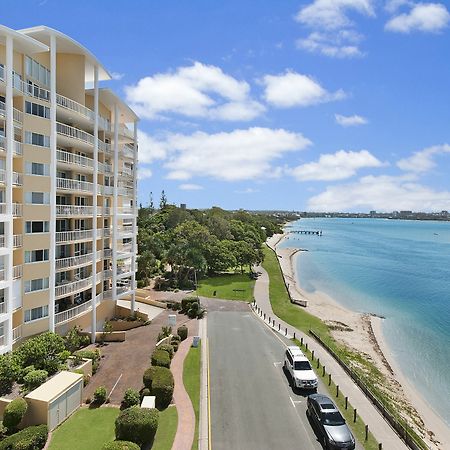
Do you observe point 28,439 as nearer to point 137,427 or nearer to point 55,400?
point 55,400

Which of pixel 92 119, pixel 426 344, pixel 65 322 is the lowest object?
pixel 426 344

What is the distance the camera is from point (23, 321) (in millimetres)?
28984

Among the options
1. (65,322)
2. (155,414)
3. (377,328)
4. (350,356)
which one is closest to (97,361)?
(65,322)

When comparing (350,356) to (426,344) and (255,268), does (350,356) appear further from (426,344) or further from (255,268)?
(255,268)

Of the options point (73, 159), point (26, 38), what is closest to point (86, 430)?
point (73, 159)

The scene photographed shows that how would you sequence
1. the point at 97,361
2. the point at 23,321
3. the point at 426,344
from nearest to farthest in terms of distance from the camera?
the point at 23,321 → the point at 97,361 → the point at 426,344

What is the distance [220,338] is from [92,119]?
25.1m

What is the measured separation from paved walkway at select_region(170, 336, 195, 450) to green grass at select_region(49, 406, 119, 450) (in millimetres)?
3720

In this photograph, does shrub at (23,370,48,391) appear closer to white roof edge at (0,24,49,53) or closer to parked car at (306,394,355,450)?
parked car at (306,394,355,450)

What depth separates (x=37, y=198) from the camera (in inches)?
1181

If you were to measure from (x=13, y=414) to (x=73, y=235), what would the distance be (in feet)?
55.7

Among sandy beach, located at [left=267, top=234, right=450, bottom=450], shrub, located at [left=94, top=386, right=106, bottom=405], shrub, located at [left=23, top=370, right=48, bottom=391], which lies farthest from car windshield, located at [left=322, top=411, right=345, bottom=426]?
shrub, located at [left=23, top=370, right=48, bottom=391]

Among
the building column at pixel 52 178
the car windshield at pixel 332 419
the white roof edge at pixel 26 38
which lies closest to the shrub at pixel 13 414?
the building column at pixel 52 178

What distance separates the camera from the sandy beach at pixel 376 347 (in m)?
30.2
